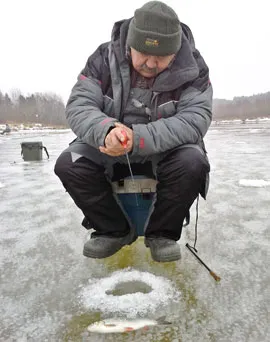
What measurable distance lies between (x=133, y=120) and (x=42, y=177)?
138 inches

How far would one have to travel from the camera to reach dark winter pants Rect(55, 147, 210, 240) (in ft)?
5.84

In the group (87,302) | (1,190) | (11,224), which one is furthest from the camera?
(1,190)

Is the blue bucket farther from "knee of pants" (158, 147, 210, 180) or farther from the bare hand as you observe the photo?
the bare hand

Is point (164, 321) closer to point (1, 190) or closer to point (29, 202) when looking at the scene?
point (29, 202)

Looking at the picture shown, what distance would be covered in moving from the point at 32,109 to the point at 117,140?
87.6 metres

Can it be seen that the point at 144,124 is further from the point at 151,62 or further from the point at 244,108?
the point at 244,108

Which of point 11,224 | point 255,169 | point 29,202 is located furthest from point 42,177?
point 255,169

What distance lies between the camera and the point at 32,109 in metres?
83.9

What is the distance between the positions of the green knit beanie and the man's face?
31mm

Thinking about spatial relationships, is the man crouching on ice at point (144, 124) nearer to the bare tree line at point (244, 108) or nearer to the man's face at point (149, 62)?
the man's face at point (149, 62)

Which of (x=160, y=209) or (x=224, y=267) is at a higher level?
Answer: (x=160, y=209)

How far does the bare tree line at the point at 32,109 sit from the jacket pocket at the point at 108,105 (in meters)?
77.3

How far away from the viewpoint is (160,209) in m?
1.89

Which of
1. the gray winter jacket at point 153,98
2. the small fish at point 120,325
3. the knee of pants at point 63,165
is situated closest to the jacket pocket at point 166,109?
the gray winter jacket at point 153,98
